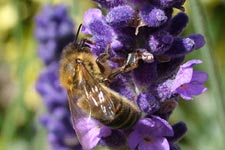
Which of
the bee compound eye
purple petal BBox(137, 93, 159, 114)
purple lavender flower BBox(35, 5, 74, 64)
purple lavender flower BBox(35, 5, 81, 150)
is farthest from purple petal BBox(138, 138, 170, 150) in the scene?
purple lavender flower BBox(35, 5, 74, 64)

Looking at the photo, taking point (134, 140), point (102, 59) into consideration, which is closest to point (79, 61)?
point (102, 59)

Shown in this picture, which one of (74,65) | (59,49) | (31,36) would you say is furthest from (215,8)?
(74,65)

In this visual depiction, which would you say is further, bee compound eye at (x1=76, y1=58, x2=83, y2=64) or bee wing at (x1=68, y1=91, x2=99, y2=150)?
bee compound eye at (x1=76, y1=58, x2=83, y2=64)

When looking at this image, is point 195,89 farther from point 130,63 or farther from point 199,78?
point 130,63

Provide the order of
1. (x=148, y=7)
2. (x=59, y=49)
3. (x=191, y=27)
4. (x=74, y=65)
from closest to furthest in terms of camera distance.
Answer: (x=148, y=7), (x=74, y=65), (x=59, y=49), (x=191, y=27)

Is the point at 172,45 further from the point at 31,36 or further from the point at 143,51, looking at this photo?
the point at 31,36

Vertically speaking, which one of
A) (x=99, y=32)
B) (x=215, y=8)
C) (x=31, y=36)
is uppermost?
(x=99, y=32)

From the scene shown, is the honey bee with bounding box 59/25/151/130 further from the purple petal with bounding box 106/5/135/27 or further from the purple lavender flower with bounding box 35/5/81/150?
the purple lavender flower with bounding box 35/5/81/150
